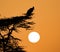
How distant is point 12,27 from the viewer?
12.8 ft

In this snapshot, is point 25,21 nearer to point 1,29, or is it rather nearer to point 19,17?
point 19,17

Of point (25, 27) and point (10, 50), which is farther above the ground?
point (25, 27)

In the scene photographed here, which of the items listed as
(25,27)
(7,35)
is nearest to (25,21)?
(25,27)

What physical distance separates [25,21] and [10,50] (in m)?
0.50

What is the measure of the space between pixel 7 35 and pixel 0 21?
0.27m

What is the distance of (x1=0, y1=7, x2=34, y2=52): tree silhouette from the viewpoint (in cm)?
385

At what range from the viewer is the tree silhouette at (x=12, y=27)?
12.6 ft

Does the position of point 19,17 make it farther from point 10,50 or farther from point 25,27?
point 10,50

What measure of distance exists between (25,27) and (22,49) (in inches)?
13.5

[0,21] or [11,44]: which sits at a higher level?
[0,21]

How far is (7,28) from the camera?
3934 millimetres

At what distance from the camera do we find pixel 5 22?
12.6 feet

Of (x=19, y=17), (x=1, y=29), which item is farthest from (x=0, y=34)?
(x=19, y=17)

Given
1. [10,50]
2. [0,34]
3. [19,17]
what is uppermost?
[19,17]
